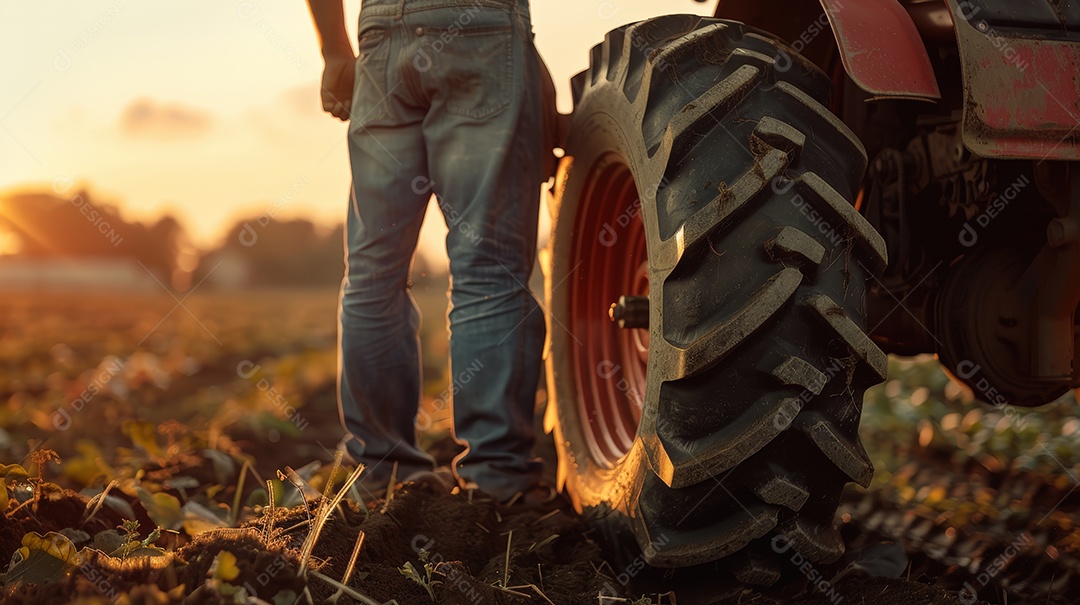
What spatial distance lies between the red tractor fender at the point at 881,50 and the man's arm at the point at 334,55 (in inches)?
64.8

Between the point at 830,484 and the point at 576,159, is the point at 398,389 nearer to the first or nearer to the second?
the point at 576,159

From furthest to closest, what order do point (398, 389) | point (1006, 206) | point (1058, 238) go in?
point (398, 389)
point (1006, 206)
point (1058, 238)

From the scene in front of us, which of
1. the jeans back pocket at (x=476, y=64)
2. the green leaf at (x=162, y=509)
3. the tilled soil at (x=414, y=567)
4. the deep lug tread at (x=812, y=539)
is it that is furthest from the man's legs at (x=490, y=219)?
the deep lug tread at (x=812, y=539)

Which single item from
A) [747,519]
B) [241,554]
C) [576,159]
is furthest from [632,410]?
[241,554]

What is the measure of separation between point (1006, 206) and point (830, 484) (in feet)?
2.76

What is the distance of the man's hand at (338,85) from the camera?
3.10m

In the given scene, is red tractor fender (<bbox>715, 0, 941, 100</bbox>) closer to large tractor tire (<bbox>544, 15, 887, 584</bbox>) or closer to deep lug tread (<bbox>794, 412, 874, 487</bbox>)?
large tractor tire (<bbox>544, 15, 887, 584</bbox>)

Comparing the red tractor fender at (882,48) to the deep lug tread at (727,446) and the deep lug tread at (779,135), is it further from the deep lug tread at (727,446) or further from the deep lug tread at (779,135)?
→ the deep lug tread at (727,446)

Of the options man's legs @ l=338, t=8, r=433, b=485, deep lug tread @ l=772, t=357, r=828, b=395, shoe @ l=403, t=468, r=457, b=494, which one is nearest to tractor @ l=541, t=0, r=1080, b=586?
deep lug tread @ l=772, t=357, r=828, b=395

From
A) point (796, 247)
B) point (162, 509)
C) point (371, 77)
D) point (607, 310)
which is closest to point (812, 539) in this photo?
point (796, 247)

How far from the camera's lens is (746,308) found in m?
1.85

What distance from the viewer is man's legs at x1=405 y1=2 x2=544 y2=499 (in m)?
2.70

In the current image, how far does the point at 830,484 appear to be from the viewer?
1.95 metres

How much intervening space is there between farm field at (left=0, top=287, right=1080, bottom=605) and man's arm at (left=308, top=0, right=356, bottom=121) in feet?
2.11
